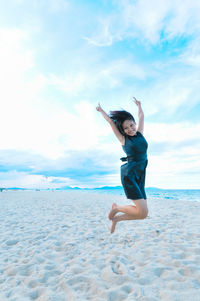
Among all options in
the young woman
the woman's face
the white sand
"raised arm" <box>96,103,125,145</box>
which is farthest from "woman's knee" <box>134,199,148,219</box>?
the woman's face

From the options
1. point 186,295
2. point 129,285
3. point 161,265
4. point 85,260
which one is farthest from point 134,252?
point 186,295

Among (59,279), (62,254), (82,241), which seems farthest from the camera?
(82,241)

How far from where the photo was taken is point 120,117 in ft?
12.7

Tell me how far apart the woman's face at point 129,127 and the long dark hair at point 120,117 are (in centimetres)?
8

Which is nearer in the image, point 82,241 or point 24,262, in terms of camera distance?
point 24,262

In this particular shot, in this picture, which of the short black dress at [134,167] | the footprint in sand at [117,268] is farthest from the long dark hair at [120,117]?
the footprint in sand at [117,268]

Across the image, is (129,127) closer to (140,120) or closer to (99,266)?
(140,120)

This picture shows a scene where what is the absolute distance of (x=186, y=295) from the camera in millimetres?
2490

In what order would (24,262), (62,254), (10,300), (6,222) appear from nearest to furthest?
(10,300)
(24,262)
(62,254)
(6,222)

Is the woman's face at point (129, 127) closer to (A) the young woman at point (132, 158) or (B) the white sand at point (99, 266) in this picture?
(A) the young woman at point (132, 158)

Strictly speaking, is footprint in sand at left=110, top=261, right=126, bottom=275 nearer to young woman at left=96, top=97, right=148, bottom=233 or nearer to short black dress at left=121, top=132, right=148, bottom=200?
young woman at left=96, top=97, right=148, bottom=233

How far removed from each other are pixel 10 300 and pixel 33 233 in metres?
3.29

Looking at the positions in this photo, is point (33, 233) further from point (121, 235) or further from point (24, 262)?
point (121, 235)

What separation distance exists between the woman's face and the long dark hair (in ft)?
0.25
